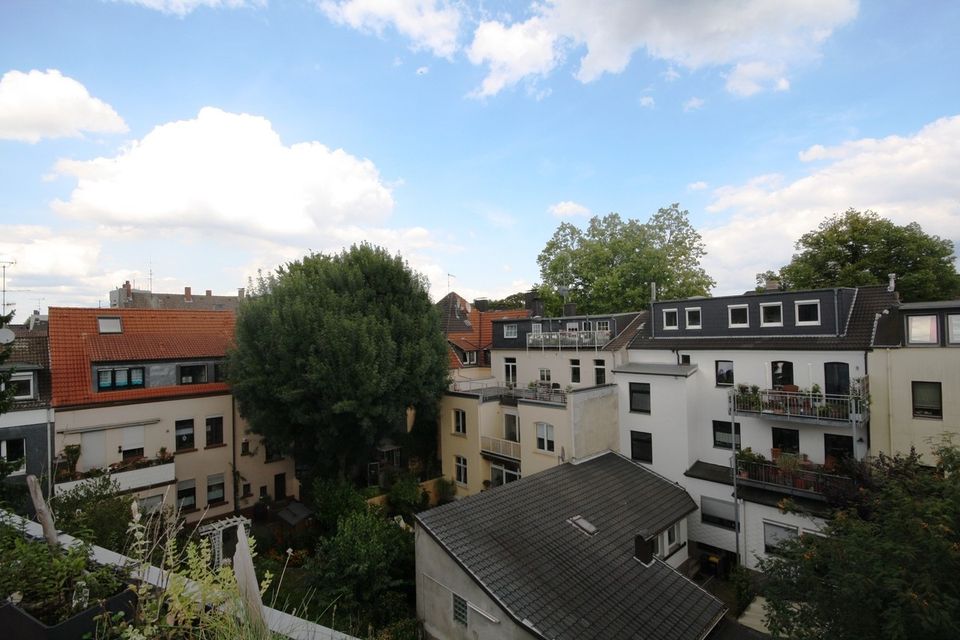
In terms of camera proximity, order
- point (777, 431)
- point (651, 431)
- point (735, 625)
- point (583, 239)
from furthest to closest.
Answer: point (583, 239) < point (651, 431) < point (777, 431) < point (735, 625)

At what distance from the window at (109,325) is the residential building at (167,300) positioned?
51.1 ft

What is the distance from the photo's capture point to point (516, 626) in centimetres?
1005

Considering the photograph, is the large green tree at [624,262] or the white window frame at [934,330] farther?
the large green tree at [624,262]

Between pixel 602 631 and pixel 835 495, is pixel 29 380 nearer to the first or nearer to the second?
pixel 602 631

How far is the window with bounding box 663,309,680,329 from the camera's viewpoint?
20.3 meters

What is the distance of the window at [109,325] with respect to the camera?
67.6 ft

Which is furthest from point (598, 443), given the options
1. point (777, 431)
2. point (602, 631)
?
point (602, 631)

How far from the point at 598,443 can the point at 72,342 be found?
72.3 ft

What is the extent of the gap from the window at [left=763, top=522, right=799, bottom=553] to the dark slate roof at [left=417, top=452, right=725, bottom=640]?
9.48 feet

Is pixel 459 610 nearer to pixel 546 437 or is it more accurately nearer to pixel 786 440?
pixel 546 437

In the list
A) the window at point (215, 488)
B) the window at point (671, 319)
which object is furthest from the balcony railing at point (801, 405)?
the window at point (215, 488)

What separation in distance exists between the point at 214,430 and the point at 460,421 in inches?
446

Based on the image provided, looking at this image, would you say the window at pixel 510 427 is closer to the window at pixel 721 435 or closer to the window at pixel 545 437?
the window at pixel 545 437

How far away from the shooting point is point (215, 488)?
21547 mm
